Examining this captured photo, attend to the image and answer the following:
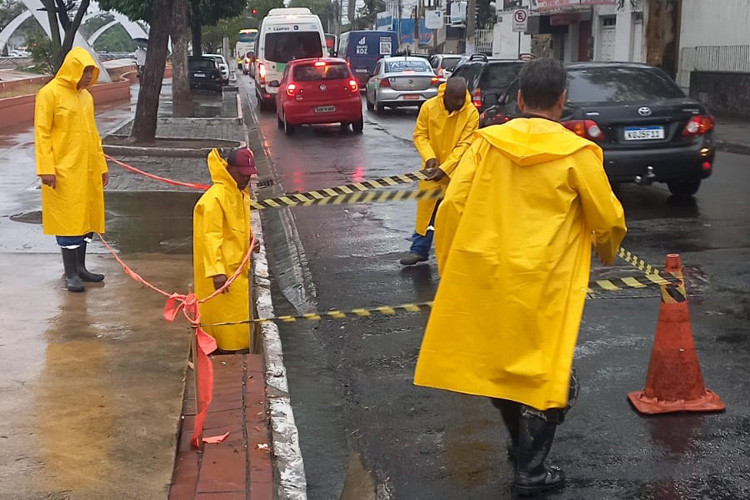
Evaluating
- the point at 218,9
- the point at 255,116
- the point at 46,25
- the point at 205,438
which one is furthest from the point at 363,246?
the point at 46,25

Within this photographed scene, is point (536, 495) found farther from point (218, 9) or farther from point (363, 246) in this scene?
point (218, 9)

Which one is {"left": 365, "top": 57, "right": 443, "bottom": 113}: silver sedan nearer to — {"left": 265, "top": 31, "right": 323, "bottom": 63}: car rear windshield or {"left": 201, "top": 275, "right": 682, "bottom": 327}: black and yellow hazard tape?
{"left": 265, "top": 31, "right": 323, "bottom": 63}: car rear windshield

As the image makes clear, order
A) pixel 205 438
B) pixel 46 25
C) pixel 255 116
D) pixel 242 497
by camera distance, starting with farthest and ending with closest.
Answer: pixel 46 25, pixel 255 116, pixel 205 438, pixel 242 497

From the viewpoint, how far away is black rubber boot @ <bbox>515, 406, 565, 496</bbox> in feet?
14.1

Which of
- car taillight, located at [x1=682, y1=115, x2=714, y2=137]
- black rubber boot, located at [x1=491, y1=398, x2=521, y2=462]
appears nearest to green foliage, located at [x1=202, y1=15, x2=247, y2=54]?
car taillight, located at [x1=682, y1=115, x2=714, y2=137]

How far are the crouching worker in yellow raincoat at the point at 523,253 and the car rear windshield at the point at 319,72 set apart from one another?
763 inches

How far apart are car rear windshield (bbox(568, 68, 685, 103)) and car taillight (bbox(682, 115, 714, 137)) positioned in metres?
0.57

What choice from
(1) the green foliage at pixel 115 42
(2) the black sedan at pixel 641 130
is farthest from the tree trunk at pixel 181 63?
(1) the green foliage at pixel 115 42

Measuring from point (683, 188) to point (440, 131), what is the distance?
438 cm

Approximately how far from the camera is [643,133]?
1097cm

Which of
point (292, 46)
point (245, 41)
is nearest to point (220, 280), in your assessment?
point (292, 46)

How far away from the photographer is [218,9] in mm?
45750

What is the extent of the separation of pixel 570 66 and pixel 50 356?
762 centimetres

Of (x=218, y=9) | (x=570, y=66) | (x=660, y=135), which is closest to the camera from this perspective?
(x=660, y=135)
